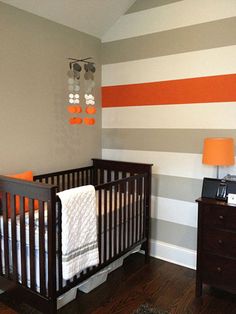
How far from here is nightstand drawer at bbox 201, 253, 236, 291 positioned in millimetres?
2127

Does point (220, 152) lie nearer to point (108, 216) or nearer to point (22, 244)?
point (108, 216)

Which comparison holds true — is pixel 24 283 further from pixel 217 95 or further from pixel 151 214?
pixel 217 95

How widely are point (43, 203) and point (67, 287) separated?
66cm

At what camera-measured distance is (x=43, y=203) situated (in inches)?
68.4

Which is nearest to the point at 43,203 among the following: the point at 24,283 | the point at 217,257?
the point at 24,283

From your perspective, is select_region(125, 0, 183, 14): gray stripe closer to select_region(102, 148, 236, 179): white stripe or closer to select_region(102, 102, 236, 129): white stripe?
select_region(102, 102, 236, 129): white stripe

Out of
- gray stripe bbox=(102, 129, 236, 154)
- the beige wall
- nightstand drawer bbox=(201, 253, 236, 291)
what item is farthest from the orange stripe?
nightstand drawer bbox=(201, 253, 236, 291)

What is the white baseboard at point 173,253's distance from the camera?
9.09ft

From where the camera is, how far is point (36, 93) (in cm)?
263

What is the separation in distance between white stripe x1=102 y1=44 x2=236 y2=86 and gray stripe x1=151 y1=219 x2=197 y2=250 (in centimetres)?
149

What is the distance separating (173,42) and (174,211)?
1.69 m

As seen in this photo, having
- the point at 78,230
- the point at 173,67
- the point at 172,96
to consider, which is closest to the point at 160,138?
the point at 172,96

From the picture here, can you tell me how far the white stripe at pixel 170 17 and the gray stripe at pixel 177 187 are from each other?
1.49 metres

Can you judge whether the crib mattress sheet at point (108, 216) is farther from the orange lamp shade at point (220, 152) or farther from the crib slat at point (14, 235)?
the orange lamp shade at point (220, 152)
